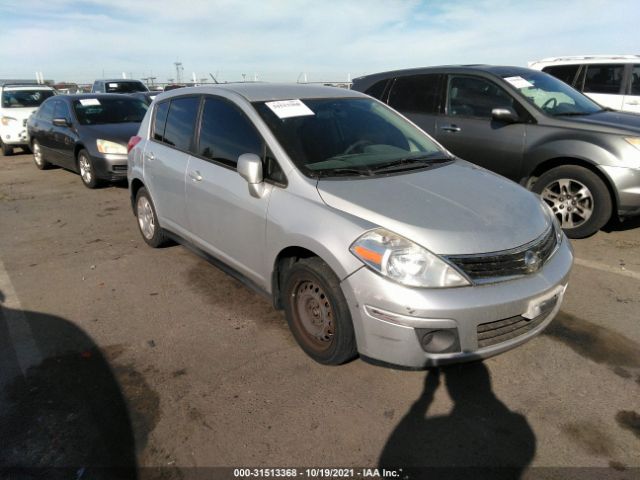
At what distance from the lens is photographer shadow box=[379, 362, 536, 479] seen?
2.14 meters

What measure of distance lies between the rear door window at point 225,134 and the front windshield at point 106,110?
5388mm

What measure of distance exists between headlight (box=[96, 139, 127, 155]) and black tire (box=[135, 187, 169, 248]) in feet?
9.19

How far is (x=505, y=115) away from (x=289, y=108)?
289 centimetres

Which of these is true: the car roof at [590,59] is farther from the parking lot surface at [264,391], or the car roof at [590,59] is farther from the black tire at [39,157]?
the black tire at [39,157]

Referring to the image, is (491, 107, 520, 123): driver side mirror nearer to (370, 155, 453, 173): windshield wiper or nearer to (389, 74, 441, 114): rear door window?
(389, 74, 441, 114): rear door window

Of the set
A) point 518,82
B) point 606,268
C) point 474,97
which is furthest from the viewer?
point 474,97

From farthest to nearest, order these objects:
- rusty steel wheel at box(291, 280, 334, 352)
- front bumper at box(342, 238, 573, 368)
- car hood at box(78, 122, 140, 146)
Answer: car hood at box(78, 122, 140, 146)
rusty steel wheel at box(291, 280, 334, 352)
front bumper at box(342, 238, 573, 368)

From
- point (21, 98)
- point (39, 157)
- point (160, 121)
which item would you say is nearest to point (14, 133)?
point (21, 98)

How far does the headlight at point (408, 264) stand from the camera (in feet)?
7.64

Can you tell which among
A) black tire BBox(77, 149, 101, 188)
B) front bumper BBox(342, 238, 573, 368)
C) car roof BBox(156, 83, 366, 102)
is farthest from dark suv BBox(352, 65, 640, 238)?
black tire BBox(77, 149, 101, 188)

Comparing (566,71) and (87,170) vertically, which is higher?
(566,71)

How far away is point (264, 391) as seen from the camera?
8.74 ft

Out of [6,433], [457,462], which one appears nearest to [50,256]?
[6,433]

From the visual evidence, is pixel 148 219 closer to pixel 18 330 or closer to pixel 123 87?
pixel 18 330
